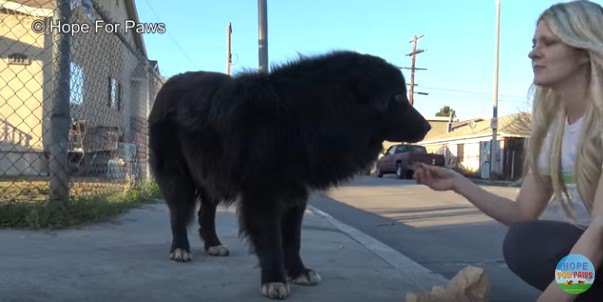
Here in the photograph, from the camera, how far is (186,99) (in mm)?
3809

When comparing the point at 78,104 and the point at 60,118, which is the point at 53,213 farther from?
the point at 78,104

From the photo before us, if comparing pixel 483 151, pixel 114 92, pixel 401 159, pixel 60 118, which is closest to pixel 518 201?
pixel 60 118

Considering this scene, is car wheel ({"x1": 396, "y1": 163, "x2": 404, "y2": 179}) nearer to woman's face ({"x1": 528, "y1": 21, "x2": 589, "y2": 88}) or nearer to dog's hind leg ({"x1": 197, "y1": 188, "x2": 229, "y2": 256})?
dog's hind leg ({"x1": 197, "y1": 188, "x2": 229, "y2": 256})

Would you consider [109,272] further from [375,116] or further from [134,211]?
[134,211]

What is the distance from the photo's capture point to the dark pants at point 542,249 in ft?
7.84

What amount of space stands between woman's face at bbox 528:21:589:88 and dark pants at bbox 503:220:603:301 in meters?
0.64

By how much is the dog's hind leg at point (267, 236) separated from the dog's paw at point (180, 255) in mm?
970

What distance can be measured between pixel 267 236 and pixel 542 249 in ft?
4.57

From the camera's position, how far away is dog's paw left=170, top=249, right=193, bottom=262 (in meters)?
3.91

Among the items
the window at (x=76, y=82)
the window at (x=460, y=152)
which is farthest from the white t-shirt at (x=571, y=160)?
the window at (x=460, y=152)

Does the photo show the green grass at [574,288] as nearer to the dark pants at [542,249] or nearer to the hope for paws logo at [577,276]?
the hope for paws logo at [577,276]

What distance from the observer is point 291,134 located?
307cm

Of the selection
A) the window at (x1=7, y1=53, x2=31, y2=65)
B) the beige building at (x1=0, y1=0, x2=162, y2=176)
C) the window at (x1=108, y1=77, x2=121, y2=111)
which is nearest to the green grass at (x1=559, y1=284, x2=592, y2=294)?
the beige building at (x1=0, y1=0, x2=162, y2=176)

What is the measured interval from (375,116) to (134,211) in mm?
4281
